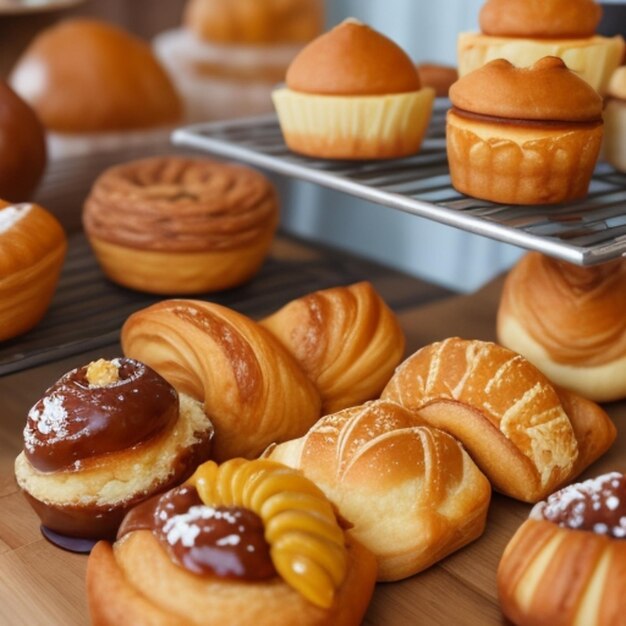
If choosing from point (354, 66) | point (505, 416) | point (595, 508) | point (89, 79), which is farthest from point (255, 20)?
point (595, 508)

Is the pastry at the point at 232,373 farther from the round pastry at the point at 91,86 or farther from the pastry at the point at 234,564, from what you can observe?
the round pastry at the point at 91,86

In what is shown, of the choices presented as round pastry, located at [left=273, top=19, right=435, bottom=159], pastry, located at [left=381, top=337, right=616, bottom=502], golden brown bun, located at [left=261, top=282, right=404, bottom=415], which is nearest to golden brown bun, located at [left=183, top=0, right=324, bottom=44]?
round pastry, located at [left=273, top=19, right=435, bottom=159]

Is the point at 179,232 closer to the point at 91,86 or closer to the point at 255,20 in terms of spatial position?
the point at 91,86

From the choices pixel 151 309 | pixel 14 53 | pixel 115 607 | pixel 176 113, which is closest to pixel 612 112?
pixel 151 309

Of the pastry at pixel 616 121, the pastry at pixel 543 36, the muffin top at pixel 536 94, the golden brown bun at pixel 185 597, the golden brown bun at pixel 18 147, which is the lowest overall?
the golden brown bun at pixel 185 597

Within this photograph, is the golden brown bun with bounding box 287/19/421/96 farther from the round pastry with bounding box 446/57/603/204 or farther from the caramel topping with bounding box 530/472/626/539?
the caramel topping with bounding box 530/472/626/539

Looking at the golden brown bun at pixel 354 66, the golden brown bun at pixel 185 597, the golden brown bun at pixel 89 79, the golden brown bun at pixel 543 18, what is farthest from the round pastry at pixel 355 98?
the golden brown bun at pixel 89 79
